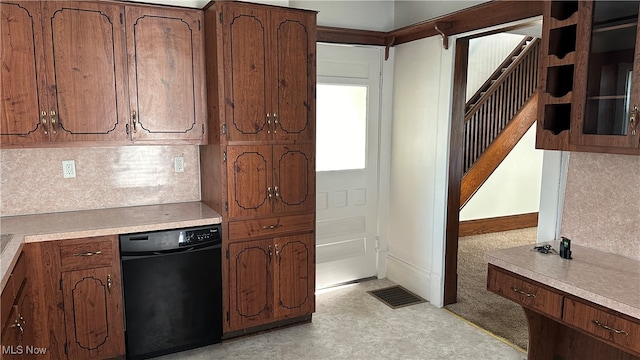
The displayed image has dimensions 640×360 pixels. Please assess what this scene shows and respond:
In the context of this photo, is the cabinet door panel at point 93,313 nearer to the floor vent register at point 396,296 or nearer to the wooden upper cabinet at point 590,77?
the floor vent register at point 396,296

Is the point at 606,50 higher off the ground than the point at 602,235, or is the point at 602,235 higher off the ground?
the point at 606,50

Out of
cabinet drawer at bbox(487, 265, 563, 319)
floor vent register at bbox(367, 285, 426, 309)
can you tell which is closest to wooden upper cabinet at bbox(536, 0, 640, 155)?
cabinet drawer at bbox(487, 265, 563, 319)

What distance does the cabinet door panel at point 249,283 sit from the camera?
9.85 ft

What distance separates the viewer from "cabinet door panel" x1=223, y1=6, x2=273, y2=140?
2.83 m

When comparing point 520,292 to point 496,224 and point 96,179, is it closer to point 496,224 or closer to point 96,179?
point 96,179

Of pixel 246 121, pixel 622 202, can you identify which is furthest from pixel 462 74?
pixel 246 121

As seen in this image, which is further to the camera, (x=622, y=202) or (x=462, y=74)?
(x=462, y=74)

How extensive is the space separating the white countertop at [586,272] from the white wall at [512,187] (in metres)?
3.24

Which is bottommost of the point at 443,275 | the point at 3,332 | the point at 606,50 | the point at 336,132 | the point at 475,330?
the point at 475,330

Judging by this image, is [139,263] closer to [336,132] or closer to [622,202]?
[336,132]

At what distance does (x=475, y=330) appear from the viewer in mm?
3266

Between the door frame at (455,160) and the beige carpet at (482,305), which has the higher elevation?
the door frame at (455,160)

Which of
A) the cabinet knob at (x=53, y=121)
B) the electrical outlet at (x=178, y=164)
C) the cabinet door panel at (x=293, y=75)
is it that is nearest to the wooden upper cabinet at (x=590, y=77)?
the cabinet door panel at (x=293, y=75)

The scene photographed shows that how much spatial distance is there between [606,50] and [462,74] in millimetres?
1367
